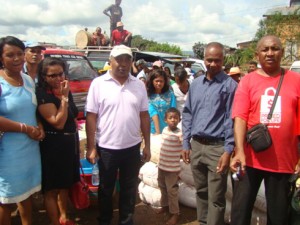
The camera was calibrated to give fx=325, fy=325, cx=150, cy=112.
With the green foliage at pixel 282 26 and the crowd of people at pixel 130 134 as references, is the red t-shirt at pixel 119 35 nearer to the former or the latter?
the crowd of people at pixel 130 134

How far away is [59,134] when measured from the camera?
9.67 feet

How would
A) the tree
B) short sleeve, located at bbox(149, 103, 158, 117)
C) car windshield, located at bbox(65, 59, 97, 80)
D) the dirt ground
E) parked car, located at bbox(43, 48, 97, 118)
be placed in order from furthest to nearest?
the tree, car windshield, located at bbox(65, 59, 97, 80), parked car, located at bbox(43, 48, 97, 118), short sleeve, located at bbox(149, 103, 158, 117), the dirt ground

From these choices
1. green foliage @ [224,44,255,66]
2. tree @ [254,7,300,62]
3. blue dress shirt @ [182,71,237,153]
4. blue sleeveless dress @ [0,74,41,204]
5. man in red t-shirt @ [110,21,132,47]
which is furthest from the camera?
tree @ [254,7,300,62]

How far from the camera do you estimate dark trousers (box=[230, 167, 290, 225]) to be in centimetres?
262

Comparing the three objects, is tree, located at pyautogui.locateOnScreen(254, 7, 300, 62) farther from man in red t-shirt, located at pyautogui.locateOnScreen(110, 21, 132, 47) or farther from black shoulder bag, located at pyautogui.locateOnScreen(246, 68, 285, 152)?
black shoulder bag, located at pyautogui.locateOnScreen(246, 68, 285, 152)

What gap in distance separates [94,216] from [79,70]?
4276 mm

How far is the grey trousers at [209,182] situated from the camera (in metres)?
3.05

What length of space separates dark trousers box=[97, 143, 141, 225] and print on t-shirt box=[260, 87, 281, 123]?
4.22 ft

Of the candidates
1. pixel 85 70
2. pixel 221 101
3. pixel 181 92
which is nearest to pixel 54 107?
pixel 221 101

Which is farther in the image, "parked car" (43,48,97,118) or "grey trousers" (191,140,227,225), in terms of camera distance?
"parked car" (43,48,97,118)

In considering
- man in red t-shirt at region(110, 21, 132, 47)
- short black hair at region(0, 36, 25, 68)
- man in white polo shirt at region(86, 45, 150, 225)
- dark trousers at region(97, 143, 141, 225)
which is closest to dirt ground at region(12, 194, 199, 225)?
dark trousers at region(97, 143, 141, 225)

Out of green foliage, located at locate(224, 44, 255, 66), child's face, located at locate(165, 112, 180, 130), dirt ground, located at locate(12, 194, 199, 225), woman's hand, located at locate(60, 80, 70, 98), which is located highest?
green foliage, located at locate(224, 44, 255, 66)

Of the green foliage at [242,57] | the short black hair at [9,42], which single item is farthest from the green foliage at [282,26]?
the short black hair at [9,42]

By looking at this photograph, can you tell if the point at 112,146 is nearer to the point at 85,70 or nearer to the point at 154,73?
the point at 154,73
